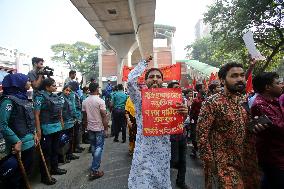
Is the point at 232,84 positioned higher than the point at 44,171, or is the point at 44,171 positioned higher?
the point at 232,84

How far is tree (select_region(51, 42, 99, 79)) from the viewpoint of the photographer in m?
65.5

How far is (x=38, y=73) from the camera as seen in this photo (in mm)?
6516

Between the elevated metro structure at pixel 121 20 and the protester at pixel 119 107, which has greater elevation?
the elevated metro structure at pixel 121 20

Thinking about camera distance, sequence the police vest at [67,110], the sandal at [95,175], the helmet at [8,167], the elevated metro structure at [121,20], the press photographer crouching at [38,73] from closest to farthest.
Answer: the helmet at [8,167] → the press photographer crouching at [38,73] → the sandal at [95,175] → the police vest at [67,110] → the elevated metro structure at [121,20]

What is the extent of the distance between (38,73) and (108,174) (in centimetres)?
253

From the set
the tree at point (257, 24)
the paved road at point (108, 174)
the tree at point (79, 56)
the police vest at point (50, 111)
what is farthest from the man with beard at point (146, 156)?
the tree at point (79, 56)

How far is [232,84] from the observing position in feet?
10.9

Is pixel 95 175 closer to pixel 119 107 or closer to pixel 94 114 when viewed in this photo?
pixel 94 114

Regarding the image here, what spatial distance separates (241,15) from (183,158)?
539 inches

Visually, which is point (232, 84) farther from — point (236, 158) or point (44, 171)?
point (44, 171)

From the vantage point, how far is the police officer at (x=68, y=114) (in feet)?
25.5

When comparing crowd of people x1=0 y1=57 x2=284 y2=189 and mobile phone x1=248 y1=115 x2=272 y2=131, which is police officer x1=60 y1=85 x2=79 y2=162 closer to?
crowd of people x1=0 y1=57 x2=284 y2=189

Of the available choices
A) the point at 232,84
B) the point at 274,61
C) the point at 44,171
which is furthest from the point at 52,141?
the point at 274,61

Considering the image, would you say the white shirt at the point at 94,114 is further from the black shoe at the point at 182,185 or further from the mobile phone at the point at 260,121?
the mobile phone at the point at 260,121
